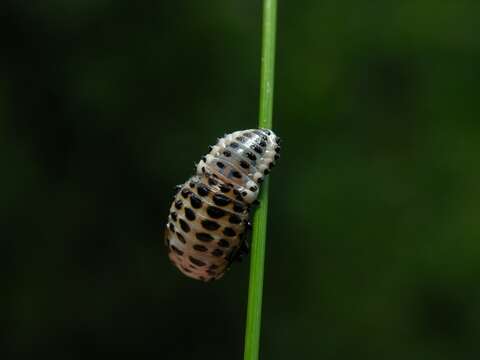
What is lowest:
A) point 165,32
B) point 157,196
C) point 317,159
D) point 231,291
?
point 231,291

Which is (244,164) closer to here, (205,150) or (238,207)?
(238,207)

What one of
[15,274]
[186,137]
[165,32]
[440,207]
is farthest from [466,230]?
[15,274]

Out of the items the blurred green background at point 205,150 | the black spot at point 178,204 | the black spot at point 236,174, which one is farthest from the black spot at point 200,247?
the blurred green background at point 205,150

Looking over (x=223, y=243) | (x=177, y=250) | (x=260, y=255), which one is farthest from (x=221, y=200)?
(x=260, y=255)

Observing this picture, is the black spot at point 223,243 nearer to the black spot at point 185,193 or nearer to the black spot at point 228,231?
the black spot at point 228,231

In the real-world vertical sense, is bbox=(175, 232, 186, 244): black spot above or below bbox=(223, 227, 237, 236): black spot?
below

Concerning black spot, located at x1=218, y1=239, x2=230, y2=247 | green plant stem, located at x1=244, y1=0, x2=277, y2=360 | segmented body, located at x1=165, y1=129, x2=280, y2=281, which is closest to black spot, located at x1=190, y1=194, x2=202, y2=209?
segmented body, located at x1=165, y1=129, x2=280, y2=281

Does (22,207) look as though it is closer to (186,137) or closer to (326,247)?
(186,137)

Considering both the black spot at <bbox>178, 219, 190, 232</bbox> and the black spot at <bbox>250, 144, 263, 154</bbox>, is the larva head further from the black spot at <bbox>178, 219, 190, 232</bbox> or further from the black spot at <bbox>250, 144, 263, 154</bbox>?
the black spot at <bbox>178, 219, 190, 232</bbox>
